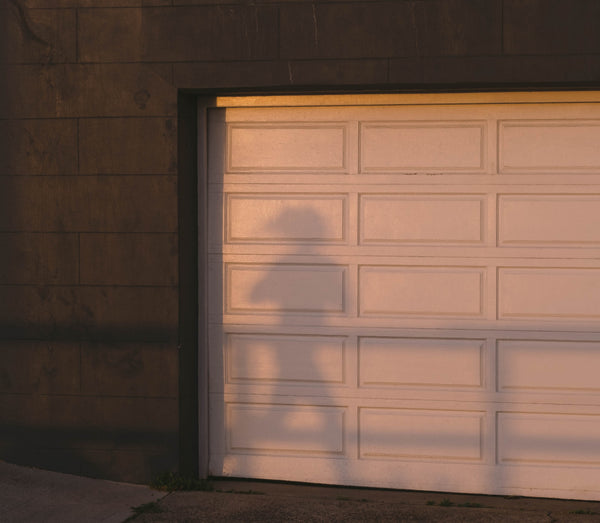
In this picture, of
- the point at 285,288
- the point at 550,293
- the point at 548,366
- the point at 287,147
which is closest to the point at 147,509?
the point at 285,288

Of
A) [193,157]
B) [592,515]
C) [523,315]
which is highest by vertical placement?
[193,157]

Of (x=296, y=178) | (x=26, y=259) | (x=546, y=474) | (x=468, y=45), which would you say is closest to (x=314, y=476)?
(x=546, y=474)

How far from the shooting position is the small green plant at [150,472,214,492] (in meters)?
5.57

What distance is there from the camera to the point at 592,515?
17.2ft

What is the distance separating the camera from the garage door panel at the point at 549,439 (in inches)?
214

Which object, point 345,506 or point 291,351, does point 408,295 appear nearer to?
point 291,351

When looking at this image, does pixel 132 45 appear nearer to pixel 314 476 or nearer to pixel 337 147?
pixel 337 147

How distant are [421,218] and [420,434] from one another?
4.26ft

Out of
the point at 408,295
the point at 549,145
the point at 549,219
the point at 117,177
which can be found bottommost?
the point at 408,295

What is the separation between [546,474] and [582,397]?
1.67 ft

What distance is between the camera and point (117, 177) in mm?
5566

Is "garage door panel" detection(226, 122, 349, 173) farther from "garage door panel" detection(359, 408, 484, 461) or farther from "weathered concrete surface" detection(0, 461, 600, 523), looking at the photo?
"weathered concrete surface" detection(0, 461, 600, 523)

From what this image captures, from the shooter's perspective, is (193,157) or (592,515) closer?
(592,515)

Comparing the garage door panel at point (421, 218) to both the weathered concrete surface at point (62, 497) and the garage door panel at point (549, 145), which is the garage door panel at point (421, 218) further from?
the weathered concrete surface at point (62, 497)
